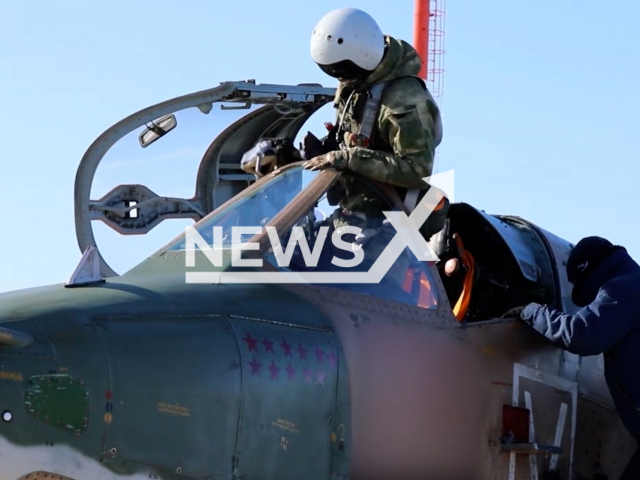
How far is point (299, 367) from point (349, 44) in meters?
2.60

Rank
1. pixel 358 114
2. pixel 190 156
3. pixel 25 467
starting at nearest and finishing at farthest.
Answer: pixel 25 467, pixel 358 114, pixel 190 156

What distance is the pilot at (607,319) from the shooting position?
22.4 feet

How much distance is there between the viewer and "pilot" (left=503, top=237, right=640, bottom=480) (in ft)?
22.4

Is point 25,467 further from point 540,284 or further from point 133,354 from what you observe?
point 540,284

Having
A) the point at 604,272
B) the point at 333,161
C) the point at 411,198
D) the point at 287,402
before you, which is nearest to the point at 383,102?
the point at 411,198

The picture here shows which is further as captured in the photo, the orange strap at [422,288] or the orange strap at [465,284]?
the orange strap at [465,284]

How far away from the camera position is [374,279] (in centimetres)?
669

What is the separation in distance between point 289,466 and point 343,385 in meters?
0.52

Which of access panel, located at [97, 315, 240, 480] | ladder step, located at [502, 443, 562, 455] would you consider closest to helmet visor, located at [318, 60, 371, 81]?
ladder step, located at [502, 443, 562, 455]

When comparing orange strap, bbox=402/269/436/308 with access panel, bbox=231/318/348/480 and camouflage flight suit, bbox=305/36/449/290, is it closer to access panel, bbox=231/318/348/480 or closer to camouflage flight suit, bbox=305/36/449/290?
camouflage flight suit, bbox=305/36/449/290

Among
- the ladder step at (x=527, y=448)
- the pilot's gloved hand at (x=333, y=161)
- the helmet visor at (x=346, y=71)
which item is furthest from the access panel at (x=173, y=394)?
the helmet visor at (x=346, y=71)

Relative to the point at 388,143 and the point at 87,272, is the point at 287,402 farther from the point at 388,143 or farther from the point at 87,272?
the point at 388,143

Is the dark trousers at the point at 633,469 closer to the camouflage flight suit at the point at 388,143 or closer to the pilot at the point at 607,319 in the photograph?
the pilot at the point at 607,319

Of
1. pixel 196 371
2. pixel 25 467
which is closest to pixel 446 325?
pixel 196 371
